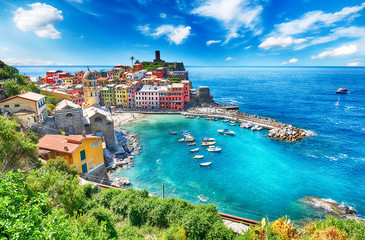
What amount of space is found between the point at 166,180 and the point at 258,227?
2301cm

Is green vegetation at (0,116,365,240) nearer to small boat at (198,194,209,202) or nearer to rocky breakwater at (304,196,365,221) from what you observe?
small boat at (198,194,209,202)

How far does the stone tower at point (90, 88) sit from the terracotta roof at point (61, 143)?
26390mm

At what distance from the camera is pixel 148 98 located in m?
Result: 79.4

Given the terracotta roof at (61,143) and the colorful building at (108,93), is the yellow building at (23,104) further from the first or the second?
the colorful building at (108,93)

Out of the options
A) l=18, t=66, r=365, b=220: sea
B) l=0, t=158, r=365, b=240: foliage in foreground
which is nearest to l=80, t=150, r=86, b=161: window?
l=0, t=158, r=365, b=240: foliage in foreground

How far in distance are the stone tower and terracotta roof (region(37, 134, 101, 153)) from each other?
86.6 feet

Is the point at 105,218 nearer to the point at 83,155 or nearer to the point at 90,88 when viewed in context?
the point at 83,155

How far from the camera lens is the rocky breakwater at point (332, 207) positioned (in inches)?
986

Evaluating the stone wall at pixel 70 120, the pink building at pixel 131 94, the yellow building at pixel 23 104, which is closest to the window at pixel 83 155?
the yellow building at pixel 23 104

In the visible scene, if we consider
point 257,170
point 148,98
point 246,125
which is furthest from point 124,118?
point 257,170

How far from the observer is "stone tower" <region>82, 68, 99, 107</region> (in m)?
47.7

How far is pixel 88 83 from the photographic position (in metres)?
47.7

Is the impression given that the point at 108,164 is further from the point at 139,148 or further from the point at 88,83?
the point at 88,83

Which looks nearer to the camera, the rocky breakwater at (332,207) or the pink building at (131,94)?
the rocky breakwater at (332,207)
